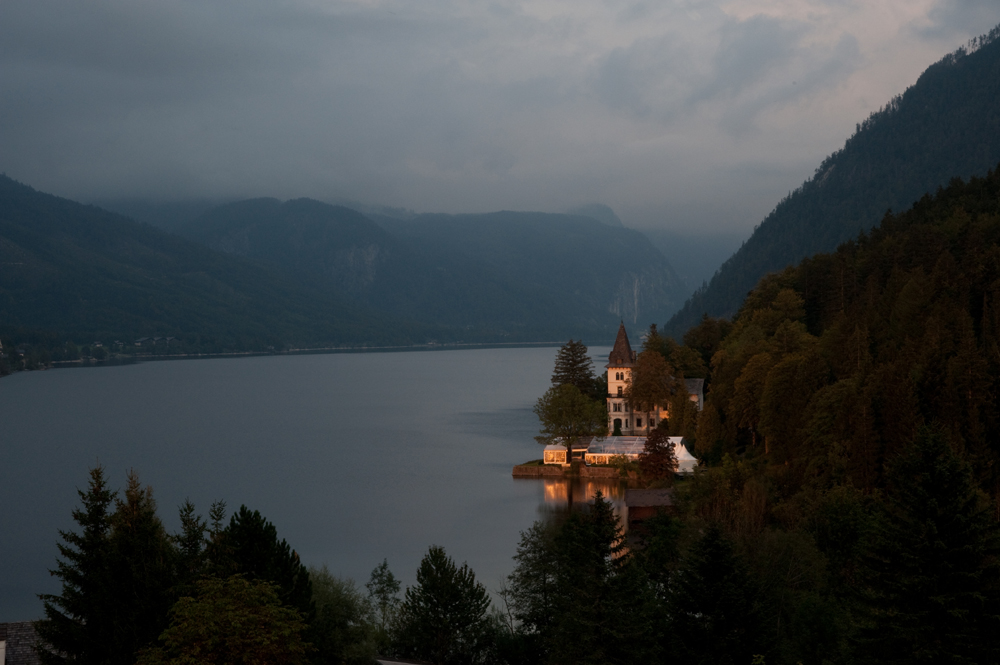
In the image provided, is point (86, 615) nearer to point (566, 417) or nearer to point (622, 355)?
point (566, 417)

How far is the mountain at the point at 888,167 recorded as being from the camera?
468 ft

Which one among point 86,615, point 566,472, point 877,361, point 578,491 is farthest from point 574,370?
point 86,615

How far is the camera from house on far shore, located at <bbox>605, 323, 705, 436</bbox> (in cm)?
6412

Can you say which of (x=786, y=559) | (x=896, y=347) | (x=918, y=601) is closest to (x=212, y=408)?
(x=896, y=347)

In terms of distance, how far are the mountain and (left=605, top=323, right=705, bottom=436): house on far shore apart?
7539cm

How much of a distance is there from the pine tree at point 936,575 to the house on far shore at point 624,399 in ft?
149

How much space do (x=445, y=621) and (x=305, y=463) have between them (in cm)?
4528

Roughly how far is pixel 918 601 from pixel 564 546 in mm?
10503

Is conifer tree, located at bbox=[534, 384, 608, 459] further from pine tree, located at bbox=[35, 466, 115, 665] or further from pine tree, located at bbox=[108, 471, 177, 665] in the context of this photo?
pine tree, located at bbox=[35, 466, 115, 665]

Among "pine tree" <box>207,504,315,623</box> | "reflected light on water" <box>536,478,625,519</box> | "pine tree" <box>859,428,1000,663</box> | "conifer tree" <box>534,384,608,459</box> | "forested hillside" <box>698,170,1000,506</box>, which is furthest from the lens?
"conifer tree" <box>534,384,608,459</box>

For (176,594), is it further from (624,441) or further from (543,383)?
(543,383)

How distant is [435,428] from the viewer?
284 ft

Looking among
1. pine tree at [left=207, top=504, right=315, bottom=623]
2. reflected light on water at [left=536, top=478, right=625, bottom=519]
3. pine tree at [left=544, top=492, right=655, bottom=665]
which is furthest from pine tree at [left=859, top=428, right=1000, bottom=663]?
reflected light on water at [left=536, top=478, right=625, bottom=519]

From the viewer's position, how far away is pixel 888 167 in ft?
503
